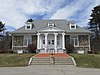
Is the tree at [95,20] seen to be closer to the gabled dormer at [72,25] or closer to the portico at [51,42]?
the gabled dormer at [72,25]

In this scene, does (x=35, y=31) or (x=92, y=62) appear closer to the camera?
(x=92, y=62)

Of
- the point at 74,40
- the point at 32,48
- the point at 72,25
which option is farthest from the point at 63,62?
the point at 72,25

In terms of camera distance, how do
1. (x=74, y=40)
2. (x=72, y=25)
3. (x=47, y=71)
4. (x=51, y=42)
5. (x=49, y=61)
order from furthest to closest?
(x=72, y=25) < (x=74, y=40) < (x=51, y=42) < (x=49, y=61) < (x=47, y=71)

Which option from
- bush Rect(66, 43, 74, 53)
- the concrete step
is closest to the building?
bush Rect(66, 43, 74, 53)

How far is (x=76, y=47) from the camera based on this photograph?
110ft

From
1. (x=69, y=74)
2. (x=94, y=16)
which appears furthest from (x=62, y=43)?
(x=94, y=16)

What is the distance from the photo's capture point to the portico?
32.2 m

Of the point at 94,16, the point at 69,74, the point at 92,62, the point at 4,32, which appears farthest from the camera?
the point at 4,32

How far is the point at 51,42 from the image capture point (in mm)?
33438

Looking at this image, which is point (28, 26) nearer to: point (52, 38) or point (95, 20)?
point (52, 38)

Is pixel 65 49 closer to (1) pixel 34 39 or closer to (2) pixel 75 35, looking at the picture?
(2) pixel 75 35

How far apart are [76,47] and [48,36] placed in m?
5.43

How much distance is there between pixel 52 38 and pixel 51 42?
2.44 ft

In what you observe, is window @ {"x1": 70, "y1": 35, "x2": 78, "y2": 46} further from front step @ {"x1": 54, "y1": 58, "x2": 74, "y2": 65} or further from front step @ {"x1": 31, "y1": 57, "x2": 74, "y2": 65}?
front step @ {"x1": 31, "y1": 57, "x2": 74, "y2": 65}
